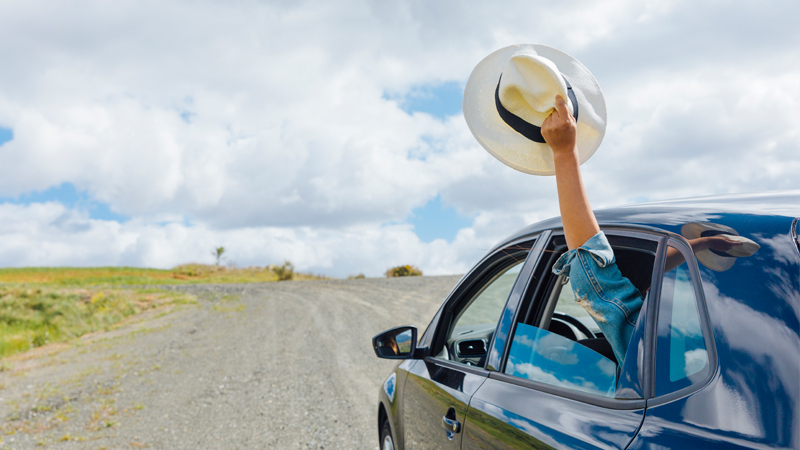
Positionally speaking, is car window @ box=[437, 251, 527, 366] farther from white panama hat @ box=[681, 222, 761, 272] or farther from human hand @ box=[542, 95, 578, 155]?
white panama hat @ box=[681, 222, 761, 272]

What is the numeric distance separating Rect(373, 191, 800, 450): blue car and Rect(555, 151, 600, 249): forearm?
0.16m

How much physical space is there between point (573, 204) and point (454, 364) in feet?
4.01

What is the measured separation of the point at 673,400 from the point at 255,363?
953 cm

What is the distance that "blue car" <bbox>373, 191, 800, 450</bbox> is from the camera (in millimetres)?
1002

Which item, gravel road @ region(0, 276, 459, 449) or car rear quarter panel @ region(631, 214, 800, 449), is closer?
car rear quarter panel @ region(631, 214, 800, 449)

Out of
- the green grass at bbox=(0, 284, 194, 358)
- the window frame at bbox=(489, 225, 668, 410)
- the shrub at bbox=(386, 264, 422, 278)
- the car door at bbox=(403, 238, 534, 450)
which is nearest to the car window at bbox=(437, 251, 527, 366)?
the car door at bbox=(403, 238, 534, 450)

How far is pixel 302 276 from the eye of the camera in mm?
29172

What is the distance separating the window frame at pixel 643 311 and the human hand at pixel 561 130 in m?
0.32

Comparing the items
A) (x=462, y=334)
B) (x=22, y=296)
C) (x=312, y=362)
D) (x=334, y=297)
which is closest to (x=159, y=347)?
(x=312, y=362)

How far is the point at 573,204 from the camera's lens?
1.50 m

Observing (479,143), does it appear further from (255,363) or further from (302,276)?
(302,276)

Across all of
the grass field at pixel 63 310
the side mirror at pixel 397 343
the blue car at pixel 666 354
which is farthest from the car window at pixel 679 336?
the grass field at pixel 63 310

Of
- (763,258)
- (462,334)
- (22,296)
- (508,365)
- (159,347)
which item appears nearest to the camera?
(763,258)

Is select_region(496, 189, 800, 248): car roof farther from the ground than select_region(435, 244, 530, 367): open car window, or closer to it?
farther from the ground
